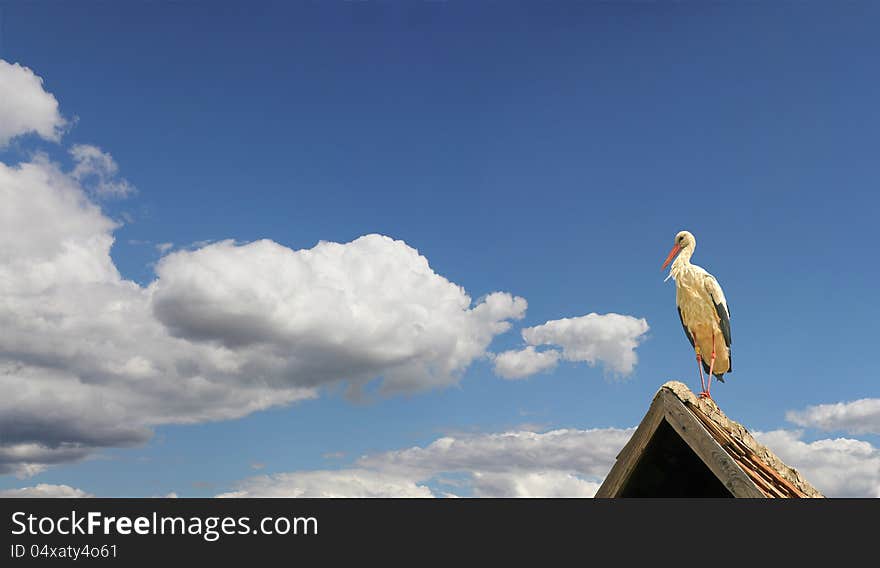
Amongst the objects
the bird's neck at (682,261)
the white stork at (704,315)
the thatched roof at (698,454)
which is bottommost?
the thatched roof at (698,454)

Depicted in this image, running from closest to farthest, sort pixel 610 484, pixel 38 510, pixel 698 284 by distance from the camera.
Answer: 1. pixel 610 484
2. pixel 38 510
3. pixel 698 284

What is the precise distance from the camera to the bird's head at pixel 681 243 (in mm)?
15273

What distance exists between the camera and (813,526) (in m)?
4.57

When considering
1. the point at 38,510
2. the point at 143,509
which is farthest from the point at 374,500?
the point at 38,510

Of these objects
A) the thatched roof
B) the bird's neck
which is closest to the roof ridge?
the thatched roof

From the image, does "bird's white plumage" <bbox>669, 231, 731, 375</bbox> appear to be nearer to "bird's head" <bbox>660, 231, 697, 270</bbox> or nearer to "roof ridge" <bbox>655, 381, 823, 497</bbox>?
"bird's head" <bbox>660, 231, 697, 270</bbox>

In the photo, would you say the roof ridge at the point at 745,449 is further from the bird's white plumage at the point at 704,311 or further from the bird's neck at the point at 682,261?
the bird's neck at the point at 682,261

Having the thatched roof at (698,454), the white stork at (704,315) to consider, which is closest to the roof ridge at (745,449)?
the thatched roof at (698,454)

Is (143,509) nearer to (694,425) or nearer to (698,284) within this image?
(694,425)

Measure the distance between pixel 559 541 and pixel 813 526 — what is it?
174cm

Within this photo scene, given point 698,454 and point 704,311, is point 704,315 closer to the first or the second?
point 704,311

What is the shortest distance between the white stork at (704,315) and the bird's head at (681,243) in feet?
4.78

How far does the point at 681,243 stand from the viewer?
51.1 feet

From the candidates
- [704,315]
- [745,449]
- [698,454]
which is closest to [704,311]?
[704,315]
